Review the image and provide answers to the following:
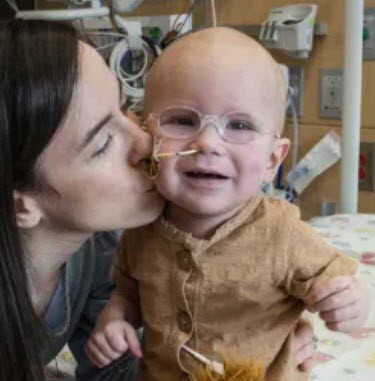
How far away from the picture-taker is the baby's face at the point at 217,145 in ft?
2.57

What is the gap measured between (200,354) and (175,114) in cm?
31

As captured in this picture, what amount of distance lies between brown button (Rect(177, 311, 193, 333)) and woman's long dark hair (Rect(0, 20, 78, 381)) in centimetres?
21

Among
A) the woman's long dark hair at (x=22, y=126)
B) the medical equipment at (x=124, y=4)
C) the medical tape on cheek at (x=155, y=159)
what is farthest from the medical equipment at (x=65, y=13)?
the medical tape on cheek at (x=155, y=159)

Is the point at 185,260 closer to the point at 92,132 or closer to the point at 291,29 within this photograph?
the point at 92,132

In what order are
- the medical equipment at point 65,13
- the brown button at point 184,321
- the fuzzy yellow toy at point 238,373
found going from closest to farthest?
the fuzzy yellow toy at point 238,373
the brown button at point 184,321
the medical equipment at point 65,13

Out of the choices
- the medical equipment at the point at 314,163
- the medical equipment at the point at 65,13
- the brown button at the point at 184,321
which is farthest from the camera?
the medical equipment at the point at 314,163

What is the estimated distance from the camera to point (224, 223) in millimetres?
850

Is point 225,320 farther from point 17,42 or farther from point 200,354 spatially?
point 17,42

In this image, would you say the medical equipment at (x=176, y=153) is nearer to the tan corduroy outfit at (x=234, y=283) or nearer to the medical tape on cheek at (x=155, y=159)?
the medical tape on cheek at (x=155, y=159)

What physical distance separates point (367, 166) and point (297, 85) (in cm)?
35

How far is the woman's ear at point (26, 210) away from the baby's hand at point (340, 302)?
379mm

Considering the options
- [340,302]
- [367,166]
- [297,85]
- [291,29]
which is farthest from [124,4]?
[340,302]

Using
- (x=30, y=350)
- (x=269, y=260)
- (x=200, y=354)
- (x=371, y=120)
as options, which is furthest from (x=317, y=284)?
(x=371, y=120)

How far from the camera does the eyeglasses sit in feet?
2.60
